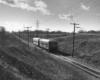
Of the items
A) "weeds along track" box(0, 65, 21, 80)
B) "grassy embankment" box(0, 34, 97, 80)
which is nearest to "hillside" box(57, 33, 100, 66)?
"grassy embankment" box(0, 34, 97, 80)

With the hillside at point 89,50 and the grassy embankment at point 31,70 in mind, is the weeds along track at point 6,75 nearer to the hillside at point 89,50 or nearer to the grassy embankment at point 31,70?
the grassy embankment at point 31,70

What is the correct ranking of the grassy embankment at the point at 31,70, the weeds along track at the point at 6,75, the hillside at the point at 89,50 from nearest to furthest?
1. the weeds along track at the point at 6,75
2. the grassy embankment at the point at 31,70
3. the hillside at the point at 89,50

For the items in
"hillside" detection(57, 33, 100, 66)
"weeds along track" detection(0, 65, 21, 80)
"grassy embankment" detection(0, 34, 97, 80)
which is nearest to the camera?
"weeds along track" detection(0, 65, 21, 80)

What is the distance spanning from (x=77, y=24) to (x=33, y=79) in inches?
714

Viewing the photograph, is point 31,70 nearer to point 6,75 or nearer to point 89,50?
point 6,75

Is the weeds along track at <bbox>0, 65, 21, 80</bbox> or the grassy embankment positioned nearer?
the weeds along track at <bbox>0, 65, 21, 80</bbox>

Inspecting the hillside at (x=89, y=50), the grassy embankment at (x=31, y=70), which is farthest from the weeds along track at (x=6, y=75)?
the hillside at (x=89, y=50)

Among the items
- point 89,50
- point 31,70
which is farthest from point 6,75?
point 89,50

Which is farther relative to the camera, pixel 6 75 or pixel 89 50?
pixel 89 50

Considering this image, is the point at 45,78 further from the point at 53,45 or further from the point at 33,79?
the point at 53,45

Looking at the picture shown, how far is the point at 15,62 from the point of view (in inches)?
429

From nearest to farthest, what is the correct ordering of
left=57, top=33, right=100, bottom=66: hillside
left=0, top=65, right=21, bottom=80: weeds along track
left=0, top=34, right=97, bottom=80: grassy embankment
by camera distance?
left=0, top=65, right=21, bottom=80: weeds along track < left=0, top=34, right=97, bottom=80: grassy embankment < left=57, top=33, right=100, bottom=66: hillside

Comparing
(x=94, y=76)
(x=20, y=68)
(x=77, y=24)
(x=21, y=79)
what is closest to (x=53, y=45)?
(x=77, y=24)

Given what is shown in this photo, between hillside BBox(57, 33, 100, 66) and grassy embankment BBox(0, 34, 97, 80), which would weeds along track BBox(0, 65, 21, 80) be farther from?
hillside BBox(57, 33, 100, 66)
